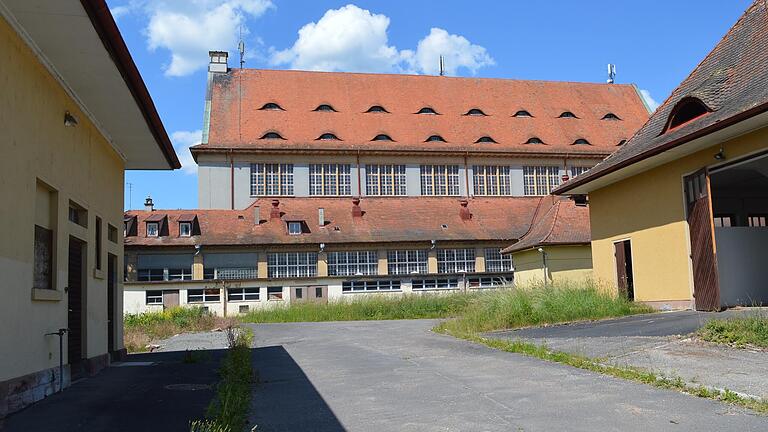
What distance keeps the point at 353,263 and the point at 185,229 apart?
9798 millimetres

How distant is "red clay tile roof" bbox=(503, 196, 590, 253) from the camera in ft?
102

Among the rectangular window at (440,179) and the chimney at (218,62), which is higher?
the chimney at (218,62)

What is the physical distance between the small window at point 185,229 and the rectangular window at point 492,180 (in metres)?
20.5

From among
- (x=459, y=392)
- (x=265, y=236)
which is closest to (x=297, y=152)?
(x=265, y=236)

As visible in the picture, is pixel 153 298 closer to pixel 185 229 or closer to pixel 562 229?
pixel 185 229

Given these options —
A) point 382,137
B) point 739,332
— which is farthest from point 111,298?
point 382,137

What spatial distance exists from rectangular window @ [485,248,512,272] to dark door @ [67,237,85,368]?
33.3 metres

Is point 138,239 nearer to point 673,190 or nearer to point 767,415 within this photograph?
point 673,190

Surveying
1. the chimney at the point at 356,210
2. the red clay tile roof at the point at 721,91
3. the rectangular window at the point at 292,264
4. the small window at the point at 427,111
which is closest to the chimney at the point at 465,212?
the chimney at the point at 356,210

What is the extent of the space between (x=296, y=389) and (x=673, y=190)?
12.4 metres

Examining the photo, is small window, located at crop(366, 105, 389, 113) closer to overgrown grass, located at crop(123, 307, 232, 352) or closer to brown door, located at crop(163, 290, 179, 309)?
brown door, located at crop(163, 290, 179, 309)

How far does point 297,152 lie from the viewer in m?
49.4

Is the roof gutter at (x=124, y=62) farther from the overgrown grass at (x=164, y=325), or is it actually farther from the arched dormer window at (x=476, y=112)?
the arched dormer window at (x=476, y=112)

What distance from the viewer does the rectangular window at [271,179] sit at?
4881 centimetres
